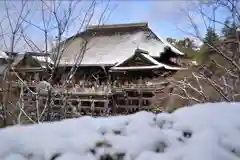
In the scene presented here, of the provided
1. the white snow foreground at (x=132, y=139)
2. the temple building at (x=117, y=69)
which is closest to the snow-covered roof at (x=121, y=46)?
the temple building at (x=117, y=69)

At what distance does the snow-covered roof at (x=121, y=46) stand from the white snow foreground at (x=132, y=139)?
1566 centimetres

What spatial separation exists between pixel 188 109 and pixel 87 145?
70 centimetres

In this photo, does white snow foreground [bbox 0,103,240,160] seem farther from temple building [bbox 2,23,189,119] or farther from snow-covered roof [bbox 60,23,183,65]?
snow-covered roof [bbox 60,23,183,65]

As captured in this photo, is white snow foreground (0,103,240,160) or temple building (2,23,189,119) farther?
temple building (2,23,189,119)

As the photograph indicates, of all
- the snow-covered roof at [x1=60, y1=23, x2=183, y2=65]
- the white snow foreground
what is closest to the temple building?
the snow-covered roof at [x1=60, y1=23, x2=183, y2=65]

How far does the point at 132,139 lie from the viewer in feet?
5.41

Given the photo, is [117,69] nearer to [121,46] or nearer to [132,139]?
[121,46]

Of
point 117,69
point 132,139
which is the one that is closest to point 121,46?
point 117,69

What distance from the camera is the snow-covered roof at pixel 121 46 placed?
723 inches

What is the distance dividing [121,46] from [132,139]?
63.2 feet

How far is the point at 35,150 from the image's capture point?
5.14 feet

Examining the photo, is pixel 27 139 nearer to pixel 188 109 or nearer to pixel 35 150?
pixel 35 150

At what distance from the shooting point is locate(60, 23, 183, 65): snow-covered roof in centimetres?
1838

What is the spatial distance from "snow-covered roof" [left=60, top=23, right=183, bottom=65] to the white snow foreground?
15656 mm
